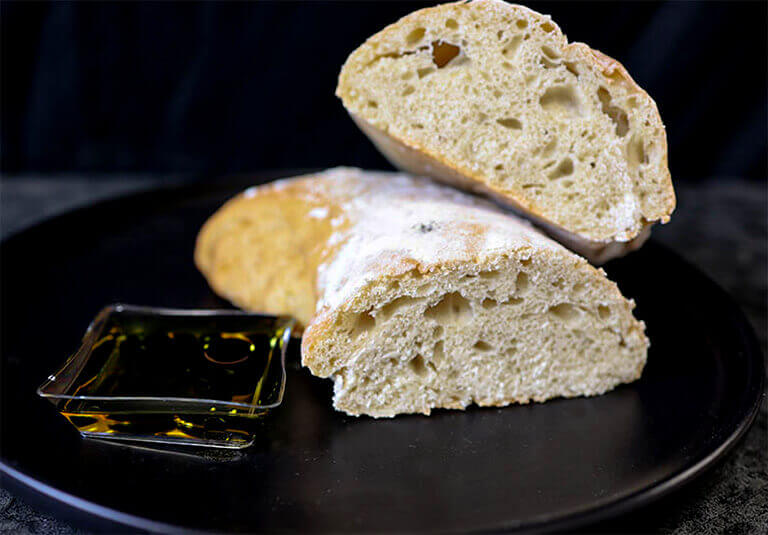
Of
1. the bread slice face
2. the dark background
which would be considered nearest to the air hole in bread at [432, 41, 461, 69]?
the bread slice face

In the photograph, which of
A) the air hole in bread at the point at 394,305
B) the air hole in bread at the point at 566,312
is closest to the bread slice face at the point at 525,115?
the air hole in bread at the point at 566,312

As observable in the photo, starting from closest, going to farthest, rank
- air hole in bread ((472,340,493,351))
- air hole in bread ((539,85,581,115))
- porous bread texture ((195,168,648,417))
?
porous bread texture ((195,168,648,417)) < air hole in bread ((472,340,493,351)) < air hole in bread ((539,85,581,115))

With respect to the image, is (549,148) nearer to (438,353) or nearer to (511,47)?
(511,47)

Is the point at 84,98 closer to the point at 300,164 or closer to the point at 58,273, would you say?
the point at 300,164

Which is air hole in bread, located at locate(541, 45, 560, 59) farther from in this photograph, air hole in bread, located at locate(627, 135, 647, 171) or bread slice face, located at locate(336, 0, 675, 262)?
air hole in bread, located at locate(627, 135, 647, 171)

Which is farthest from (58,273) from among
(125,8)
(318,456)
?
(125,8)
